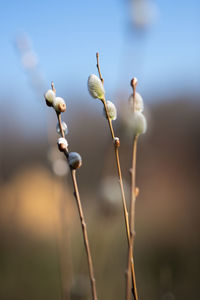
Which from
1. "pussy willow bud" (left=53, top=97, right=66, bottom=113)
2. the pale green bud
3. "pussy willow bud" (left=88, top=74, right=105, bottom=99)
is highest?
"pussy willow bud" (left=88, top=74, right=105, bottom=99)

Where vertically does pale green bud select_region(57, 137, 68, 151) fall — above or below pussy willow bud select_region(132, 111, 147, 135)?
below

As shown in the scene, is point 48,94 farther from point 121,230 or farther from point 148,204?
point 148,204

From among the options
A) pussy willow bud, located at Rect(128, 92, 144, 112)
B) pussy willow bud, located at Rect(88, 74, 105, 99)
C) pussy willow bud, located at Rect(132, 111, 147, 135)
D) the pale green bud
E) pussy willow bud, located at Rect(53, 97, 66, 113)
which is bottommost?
the pale green bud

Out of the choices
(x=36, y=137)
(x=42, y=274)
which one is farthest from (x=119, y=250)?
(x=36, y=137)

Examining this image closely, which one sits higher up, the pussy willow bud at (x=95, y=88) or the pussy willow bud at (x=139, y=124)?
the pussy willow bud at (x=95, y=88)

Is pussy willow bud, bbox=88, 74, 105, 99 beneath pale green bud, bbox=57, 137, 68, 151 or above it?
above

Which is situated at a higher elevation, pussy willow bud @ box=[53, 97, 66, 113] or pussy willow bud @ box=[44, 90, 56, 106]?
pussy willow bud @ box=[44, 90, 56, 106]

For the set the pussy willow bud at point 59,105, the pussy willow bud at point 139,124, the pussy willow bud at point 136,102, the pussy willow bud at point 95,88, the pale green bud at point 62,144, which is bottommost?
the pale green bud at point 62,144

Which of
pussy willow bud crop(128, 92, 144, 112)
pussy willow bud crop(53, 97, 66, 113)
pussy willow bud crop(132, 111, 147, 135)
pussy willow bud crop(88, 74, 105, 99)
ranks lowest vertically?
pussy willow bud crop(132, 111, 147, 135)
